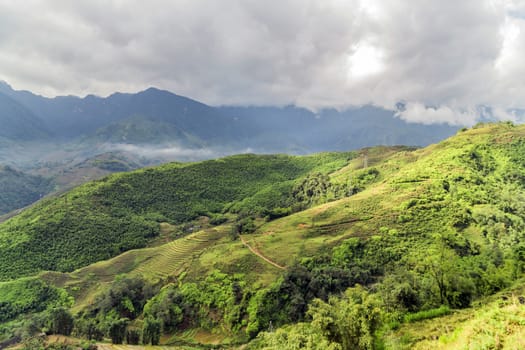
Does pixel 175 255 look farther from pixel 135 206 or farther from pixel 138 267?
pixel 135 206

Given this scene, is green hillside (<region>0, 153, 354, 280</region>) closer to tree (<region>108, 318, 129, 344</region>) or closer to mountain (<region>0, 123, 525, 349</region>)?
mountain (<region>0, 123, 525, 349</region>)

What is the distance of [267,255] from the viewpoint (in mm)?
72875

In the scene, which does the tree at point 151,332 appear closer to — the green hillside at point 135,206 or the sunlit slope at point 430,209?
the sunlit slope at point 430,209

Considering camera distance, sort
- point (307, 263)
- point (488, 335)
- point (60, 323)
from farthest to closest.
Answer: point (307, 263) → point (60, 323) → point (488, 335)

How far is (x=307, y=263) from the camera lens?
64.2m

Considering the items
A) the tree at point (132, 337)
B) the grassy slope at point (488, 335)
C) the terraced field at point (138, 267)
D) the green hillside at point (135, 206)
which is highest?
the green hillside at point (135, 206)

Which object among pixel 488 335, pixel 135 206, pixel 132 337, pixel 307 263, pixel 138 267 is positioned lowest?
pixel 132 337

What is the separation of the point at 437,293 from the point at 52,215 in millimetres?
115314

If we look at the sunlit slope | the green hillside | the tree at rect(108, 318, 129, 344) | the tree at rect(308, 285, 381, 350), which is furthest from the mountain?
the green hillside

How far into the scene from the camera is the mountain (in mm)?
36250

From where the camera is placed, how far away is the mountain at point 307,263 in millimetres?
36250

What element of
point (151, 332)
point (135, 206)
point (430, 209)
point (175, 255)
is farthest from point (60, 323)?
point (430, 209)

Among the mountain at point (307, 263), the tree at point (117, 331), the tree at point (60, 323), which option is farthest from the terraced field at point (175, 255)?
the tree at point (60, 323)

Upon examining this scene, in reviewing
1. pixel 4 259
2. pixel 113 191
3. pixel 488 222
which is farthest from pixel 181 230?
pixel 488 222
